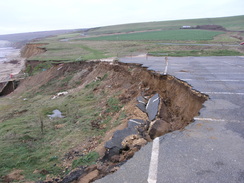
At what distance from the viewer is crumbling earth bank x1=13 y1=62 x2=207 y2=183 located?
5.56m

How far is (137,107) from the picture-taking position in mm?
9438

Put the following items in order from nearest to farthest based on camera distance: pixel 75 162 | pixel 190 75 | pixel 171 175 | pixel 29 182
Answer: pixel 171 175
pixel 29 182
pixel 75 162
pixel 190 75

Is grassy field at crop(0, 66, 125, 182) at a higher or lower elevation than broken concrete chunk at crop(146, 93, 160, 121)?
lower

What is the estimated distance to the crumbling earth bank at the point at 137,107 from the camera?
5.56m

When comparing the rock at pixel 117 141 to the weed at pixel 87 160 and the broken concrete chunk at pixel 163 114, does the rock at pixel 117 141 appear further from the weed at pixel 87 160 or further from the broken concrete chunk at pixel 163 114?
the broken concrete chunk at pixel 163 114

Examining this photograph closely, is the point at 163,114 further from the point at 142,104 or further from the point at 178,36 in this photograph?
the point at 178,36

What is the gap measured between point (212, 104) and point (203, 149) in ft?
9.52

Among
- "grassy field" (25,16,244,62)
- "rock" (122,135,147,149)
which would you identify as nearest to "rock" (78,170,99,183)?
"rock" (122,135,147,149)

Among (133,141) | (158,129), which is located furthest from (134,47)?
Answer: (133,141)

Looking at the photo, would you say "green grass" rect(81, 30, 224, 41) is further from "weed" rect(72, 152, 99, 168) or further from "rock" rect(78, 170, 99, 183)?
"rock" rect(78, 170, 99, 183)

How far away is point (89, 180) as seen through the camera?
15.5 feet

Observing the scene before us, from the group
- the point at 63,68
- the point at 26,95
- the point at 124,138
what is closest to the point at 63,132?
the point at 124,138

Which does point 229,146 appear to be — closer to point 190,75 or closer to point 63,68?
point 190,75

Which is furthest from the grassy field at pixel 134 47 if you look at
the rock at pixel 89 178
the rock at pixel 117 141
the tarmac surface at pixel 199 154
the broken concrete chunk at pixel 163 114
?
the rock at pixel 89 178
